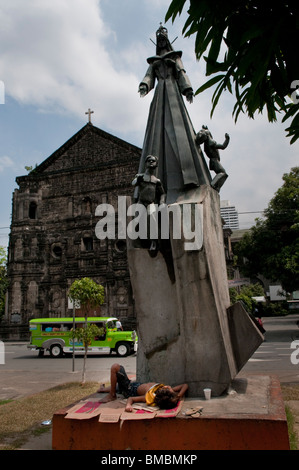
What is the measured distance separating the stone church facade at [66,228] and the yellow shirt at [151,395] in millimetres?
21112

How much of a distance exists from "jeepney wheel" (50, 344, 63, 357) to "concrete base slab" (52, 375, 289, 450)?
13.5 meters

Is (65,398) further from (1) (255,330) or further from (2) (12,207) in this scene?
(2) (12,207)

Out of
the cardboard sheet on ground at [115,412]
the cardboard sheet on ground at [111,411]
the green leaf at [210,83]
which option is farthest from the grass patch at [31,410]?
the green leaf at [210,83]

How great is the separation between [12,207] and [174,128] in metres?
26.5

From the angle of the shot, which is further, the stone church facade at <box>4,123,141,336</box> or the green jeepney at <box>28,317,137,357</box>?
the stone church facade at <box>4,123,141,336</box>

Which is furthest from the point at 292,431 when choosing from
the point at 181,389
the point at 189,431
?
the point at 189,431

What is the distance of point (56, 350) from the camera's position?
17141 mm

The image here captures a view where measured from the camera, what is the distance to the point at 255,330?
205 inches

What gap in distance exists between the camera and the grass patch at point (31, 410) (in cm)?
534

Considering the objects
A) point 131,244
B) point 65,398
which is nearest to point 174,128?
point 131,244

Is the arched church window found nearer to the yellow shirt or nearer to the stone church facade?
the stone church facade

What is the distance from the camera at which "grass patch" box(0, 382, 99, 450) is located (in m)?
5.34

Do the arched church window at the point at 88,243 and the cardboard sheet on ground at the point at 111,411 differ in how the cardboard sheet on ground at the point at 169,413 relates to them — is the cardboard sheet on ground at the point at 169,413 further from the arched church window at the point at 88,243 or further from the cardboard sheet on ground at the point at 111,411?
the arched church window at the point at 88,243

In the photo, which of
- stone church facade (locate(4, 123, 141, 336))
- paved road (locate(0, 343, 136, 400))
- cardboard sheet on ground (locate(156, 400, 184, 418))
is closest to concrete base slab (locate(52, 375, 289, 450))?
cardboard sheet on ground (locate(156, 400, 184, 418))
